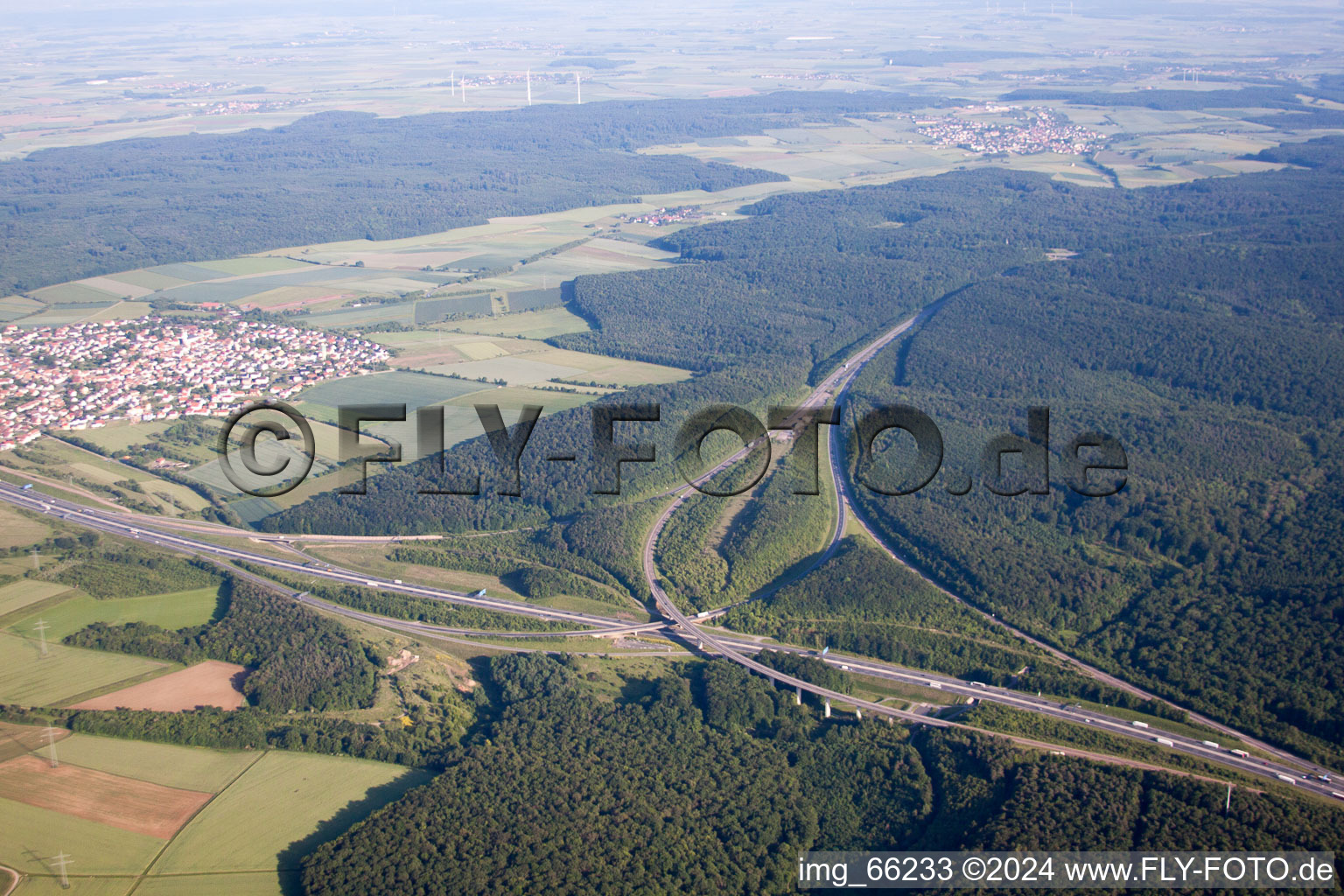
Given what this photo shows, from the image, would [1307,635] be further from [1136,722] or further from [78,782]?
[78,782]

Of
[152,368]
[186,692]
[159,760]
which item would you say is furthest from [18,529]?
[152,368]

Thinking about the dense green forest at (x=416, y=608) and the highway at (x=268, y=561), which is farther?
the highway at (x=268, y=561)

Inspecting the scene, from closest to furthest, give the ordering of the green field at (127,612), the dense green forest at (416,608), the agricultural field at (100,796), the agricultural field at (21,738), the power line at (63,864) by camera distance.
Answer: the power line at (63,864) → the agricultural field at (100,796) → the agricultural field at (21,738) → the green field at (127,612) → the dense green forest at (416,608)

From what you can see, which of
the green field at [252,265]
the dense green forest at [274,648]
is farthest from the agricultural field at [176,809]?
the green field at [252,265]

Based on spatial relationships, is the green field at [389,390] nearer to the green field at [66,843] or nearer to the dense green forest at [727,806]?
the dense green forest at [727,806]

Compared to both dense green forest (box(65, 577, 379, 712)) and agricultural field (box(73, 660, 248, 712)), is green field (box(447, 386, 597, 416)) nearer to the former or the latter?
dense green forest (box(65, 577, 379, 712))

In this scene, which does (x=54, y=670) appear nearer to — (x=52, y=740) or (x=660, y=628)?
(x=52, y=740)

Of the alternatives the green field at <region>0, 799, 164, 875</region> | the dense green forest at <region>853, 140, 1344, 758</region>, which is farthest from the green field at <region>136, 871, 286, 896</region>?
the dense green forest at <region>853, 140, 1344, 758</region>
